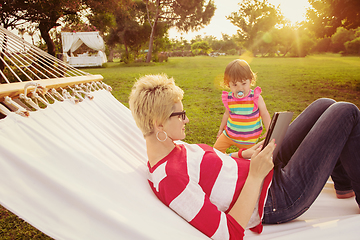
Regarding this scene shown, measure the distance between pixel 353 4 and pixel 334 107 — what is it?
7.66 meters

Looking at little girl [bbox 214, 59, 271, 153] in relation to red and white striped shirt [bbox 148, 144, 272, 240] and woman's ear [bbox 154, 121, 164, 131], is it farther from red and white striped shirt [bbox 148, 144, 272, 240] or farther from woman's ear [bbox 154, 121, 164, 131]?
woman's ear [bbox 154, 121, 164, 131]

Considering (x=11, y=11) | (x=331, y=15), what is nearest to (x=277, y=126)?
(x=11, y=11)

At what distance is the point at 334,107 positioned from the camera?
136 centimetres

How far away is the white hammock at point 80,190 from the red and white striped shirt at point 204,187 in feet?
0.18

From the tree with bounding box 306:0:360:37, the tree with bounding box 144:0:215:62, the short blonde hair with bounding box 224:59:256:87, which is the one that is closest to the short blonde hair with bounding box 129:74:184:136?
the short blonde hair with bounding box 224:59:256:87

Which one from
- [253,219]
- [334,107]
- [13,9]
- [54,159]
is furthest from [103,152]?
[13,9]

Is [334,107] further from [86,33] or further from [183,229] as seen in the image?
[86,33]

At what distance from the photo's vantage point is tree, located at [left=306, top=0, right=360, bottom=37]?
718 centimetres

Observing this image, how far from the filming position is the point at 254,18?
48656 mm

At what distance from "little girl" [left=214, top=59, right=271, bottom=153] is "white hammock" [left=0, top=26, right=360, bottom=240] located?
1.06 m

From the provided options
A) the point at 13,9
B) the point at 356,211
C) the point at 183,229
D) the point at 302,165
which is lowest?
the point at 356,211

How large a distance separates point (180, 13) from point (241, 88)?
19695 mm

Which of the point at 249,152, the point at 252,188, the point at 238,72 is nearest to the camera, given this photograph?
the point at 252,188

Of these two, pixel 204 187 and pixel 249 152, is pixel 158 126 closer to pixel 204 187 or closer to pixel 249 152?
pixel 204 187
